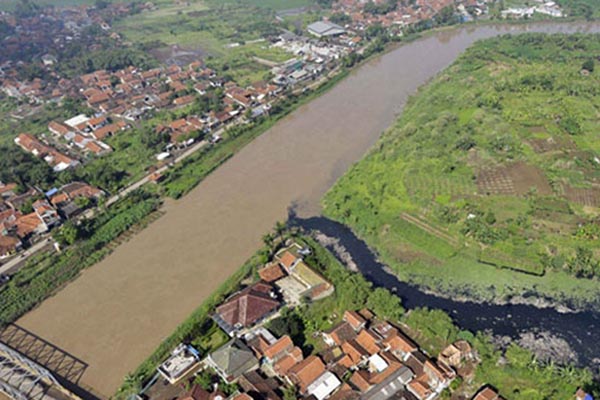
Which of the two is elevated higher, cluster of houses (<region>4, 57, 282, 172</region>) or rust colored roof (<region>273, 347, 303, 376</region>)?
cluster of houses (<region>4, 57, 282, 172</region>)

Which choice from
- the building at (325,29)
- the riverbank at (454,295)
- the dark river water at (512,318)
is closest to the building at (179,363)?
the riverbank at (454,295)

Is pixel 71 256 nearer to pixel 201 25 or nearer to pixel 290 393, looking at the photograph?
pixel 290 393

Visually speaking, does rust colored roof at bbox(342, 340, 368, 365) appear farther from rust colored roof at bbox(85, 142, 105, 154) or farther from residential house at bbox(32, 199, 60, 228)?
rust colored roof at bbox(85, 142, 105, 154)

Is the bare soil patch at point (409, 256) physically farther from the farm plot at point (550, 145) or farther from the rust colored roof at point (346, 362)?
the farm plot at point (550, 145)

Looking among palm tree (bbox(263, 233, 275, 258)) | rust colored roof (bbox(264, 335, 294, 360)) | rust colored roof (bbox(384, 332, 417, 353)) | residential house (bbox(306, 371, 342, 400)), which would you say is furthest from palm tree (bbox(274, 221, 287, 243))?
residential house (bbox(306, 371, 342, 400))

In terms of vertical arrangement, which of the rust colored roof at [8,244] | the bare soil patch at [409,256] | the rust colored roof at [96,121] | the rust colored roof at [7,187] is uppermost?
the rust colored roof at [96,121]

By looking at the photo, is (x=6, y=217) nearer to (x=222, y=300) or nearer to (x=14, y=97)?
(x=222, y=300)

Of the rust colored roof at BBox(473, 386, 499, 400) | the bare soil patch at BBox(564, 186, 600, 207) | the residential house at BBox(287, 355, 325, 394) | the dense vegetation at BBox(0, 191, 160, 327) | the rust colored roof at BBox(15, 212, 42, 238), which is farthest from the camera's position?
the rust colored roof at BBox(15, 212, 42, 238)
